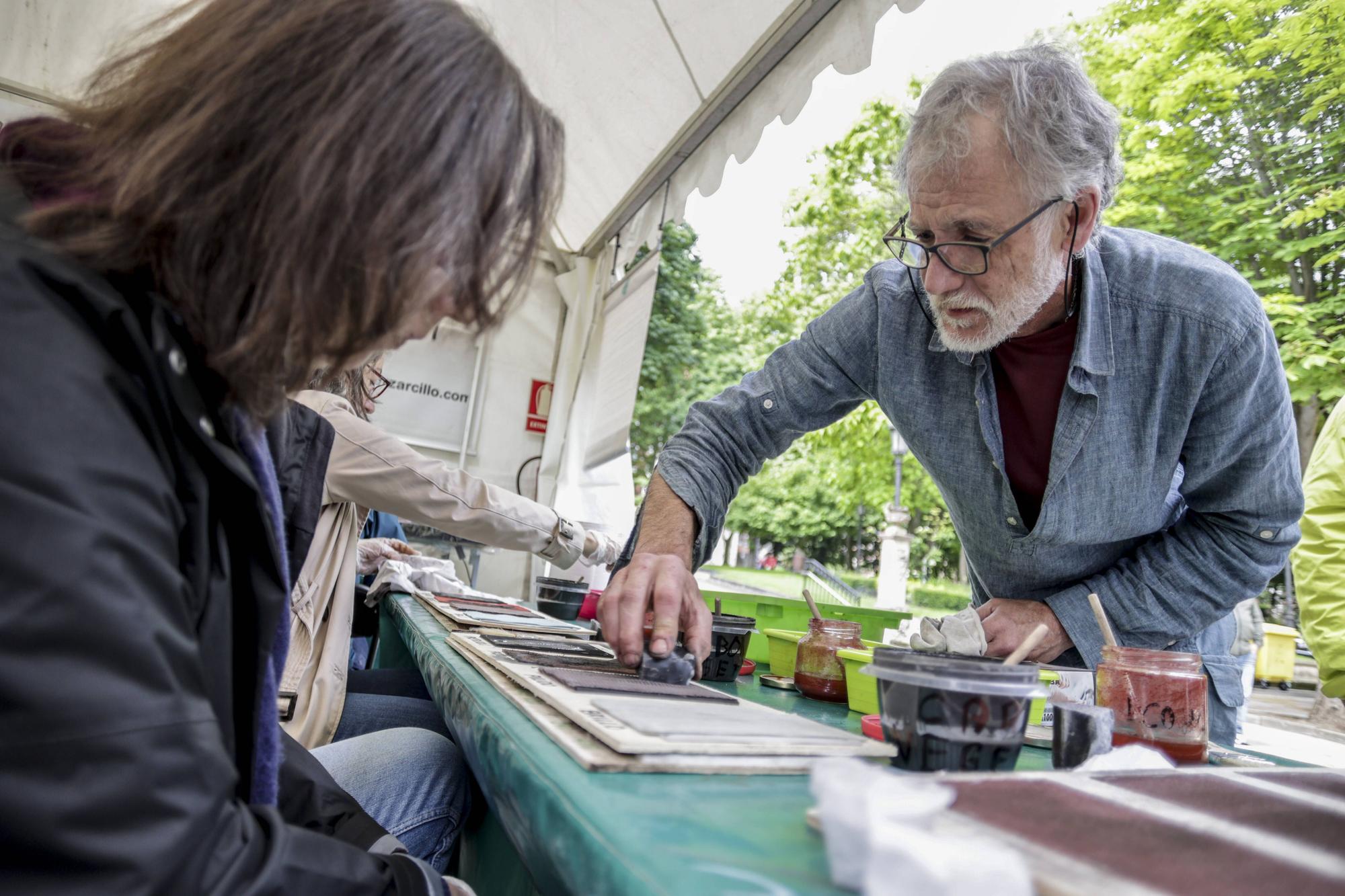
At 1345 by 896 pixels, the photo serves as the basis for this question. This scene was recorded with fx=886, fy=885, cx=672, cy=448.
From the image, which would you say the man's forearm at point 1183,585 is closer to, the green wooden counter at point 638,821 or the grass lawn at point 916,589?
the green wooden counter at point 638,821

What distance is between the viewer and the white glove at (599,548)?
10.7 feet

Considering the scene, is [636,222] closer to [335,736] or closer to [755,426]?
[755,426]

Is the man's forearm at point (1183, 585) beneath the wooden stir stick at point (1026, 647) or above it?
above

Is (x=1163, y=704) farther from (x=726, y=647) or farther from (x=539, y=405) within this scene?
(x=539, y=405)

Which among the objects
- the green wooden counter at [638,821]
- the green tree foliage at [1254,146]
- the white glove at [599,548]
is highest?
the green tree foliage at [1254,146]

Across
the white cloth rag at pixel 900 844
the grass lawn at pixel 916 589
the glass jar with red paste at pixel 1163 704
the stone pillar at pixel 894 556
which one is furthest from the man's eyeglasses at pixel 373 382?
the grass lawn at pixel 916 589

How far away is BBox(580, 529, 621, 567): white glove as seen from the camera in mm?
3271

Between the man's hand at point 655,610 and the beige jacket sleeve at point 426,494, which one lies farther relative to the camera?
the beige jacket sleeve at point 426,494

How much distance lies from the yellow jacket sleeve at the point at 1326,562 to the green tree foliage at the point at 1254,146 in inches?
199

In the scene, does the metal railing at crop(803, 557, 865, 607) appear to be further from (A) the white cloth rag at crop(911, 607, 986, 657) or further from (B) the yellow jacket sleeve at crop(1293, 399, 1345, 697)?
(A) the white cloth rag at crop(911, 607, 986, 657)

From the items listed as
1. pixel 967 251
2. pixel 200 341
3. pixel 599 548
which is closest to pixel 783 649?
pixel 967 251

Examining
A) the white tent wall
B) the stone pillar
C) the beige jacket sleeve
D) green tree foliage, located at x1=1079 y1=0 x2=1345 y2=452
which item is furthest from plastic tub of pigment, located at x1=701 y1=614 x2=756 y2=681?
the stone pillar

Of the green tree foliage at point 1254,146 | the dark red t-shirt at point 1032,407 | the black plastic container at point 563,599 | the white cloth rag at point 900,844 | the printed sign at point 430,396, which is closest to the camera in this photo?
the white cloth rag at point 900,844

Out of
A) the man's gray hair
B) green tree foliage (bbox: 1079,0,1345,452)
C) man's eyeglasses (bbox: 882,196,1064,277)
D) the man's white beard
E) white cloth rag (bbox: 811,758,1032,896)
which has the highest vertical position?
green tree foliage (bbox: 1079,0,1345,452)
